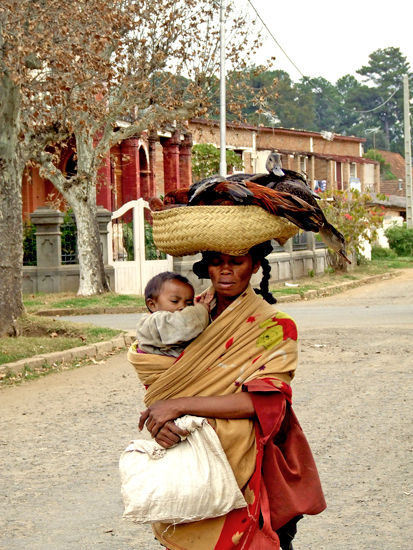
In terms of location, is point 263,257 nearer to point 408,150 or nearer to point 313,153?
point 408,150

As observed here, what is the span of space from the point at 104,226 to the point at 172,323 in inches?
705

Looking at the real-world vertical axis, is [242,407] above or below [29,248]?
below

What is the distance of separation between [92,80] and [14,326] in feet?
18.0

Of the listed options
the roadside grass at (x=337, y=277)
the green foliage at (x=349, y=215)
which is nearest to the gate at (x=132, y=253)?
the roadside grass at (x=337, y=277)

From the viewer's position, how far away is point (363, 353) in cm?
1066

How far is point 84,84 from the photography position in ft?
48.6

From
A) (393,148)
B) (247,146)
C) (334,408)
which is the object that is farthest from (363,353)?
(393,148)

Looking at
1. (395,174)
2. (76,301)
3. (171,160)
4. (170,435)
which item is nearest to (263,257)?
(170,435)

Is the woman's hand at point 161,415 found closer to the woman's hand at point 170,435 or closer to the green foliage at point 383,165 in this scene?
the woman's hand at point 170,435

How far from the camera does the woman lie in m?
2.66

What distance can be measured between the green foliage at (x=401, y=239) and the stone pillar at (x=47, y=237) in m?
20.1

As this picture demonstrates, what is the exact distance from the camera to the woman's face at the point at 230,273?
9.46ft

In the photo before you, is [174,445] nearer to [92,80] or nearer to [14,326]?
[14,326]

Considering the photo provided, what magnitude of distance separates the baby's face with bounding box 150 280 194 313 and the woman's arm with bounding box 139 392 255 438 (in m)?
0.39
